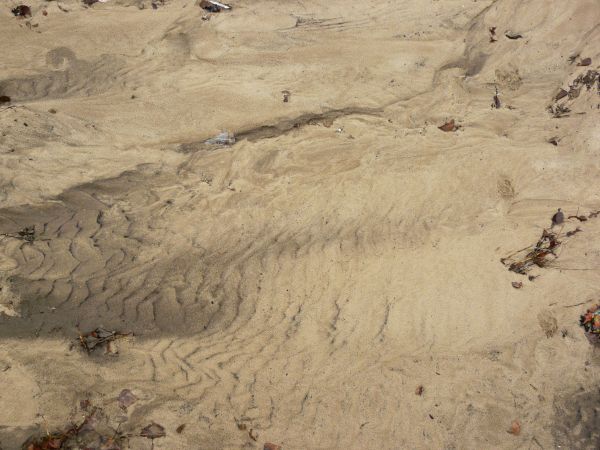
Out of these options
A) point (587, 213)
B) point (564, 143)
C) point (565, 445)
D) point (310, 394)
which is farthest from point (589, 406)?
point (564, 143)

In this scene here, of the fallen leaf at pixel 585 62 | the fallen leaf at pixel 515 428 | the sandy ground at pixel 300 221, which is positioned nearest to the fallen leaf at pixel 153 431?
the sandy ground at pixel 300 221

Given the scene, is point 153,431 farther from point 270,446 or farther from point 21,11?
point 21,11

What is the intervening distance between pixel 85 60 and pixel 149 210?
317 centimetres

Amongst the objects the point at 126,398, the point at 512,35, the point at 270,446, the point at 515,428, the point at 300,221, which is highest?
the point at 512,35

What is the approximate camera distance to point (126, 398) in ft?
12.4

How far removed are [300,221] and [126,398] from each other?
248cm

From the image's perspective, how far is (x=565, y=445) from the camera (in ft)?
12.6

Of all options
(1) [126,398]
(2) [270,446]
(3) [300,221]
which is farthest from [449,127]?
(1) [126,398]

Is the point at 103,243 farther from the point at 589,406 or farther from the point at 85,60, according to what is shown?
the point at 589,406

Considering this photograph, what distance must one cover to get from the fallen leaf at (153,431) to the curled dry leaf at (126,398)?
0.26m

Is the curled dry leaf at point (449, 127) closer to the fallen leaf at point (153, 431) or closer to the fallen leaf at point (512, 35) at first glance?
the fallen leaf at point (512, 35)

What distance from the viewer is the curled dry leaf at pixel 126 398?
3.74 meters

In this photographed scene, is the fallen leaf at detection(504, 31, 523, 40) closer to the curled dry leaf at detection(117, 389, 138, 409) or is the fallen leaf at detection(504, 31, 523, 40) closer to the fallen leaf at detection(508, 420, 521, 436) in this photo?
the fallen leaf at detection(508, 420, 521, 436)

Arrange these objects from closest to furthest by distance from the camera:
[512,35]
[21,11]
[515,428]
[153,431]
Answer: [153,431]
[515,428]
[512,35]
[21,11]
